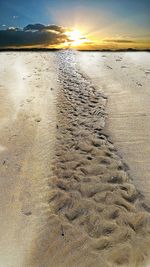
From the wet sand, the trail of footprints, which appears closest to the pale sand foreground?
the trail of footprints

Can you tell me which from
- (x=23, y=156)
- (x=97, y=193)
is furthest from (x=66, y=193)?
(x=23, y=156)

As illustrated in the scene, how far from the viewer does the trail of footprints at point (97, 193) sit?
21.4 feet

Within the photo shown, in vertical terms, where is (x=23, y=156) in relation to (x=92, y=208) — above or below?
above

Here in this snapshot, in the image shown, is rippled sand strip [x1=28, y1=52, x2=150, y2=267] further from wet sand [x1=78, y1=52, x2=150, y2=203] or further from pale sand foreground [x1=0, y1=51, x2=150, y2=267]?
wet sand [x1=78, y1=52, x2=150, y2=203]

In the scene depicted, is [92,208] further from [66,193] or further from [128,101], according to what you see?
[128,101]

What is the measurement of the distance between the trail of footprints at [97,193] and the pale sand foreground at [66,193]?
2 cm

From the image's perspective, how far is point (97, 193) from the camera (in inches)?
307

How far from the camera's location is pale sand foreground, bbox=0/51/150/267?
6.38m

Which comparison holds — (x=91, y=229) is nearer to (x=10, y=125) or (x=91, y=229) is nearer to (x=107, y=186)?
(x=107, y=186)

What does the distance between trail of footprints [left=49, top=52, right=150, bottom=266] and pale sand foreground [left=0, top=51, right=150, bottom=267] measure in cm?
2

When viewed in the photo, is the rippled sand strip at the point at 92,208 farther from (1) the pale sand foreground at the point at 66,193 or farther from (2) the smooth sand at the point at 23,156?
(2) the smooth sand at the point at 23,156

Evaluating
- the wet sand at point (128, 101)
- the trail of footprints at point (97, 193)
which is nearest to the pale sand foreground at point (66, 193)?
the trail of footprints at point (97, 193)

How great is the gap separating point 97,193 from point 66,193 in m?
0.76

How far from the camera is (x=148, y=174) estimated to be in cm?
841
